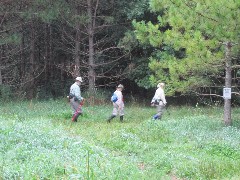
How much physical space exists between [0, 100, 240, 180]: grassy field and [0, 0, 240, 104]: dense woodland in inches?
89.5

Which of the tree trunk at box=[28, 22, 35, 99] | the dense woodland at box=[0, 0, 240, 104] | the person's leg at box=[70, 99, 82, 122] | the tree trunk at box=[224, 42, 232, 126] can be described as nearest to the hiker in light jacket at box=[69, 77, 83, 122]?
the person's leg at box=[70, 99, 82, 122]

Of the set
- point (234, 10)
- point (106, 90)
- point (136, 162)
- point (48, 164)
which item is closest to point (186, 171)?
point (136, 162)

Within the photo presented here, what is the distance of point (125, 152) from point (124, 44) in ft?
55.1

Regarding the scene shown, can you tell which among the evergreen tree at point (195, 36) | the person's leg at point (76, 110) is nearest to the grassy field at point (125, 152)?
the person's leg at point (76, 110)

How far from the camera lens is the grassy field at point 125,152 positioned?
7.97m

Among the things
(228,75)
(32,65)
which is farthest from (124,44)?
(228,75)

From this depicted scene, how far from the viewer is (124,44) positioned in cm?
2762

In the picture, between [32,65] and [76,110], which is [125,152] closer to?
[76,110]

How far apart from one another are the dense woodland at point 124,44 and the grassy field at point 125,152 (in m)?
2.27

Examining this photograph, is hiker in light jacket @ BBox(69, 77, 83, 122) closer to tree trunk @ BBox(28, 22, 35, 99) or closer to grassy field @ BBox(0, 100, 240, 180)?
grassy field @ BBox(0, 100, 240, 180)

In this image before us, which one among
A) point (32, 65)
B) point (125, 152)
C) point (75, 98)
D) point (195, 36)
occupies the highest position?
point (195, 36)

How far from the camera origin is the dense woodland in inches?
582

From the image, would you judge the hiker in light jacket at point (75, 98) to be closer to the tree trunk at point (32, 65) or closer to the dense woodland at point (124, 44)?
the dense woodland at point (124, 44)

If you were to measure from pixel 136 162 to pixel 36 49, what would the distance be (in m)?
24.8
